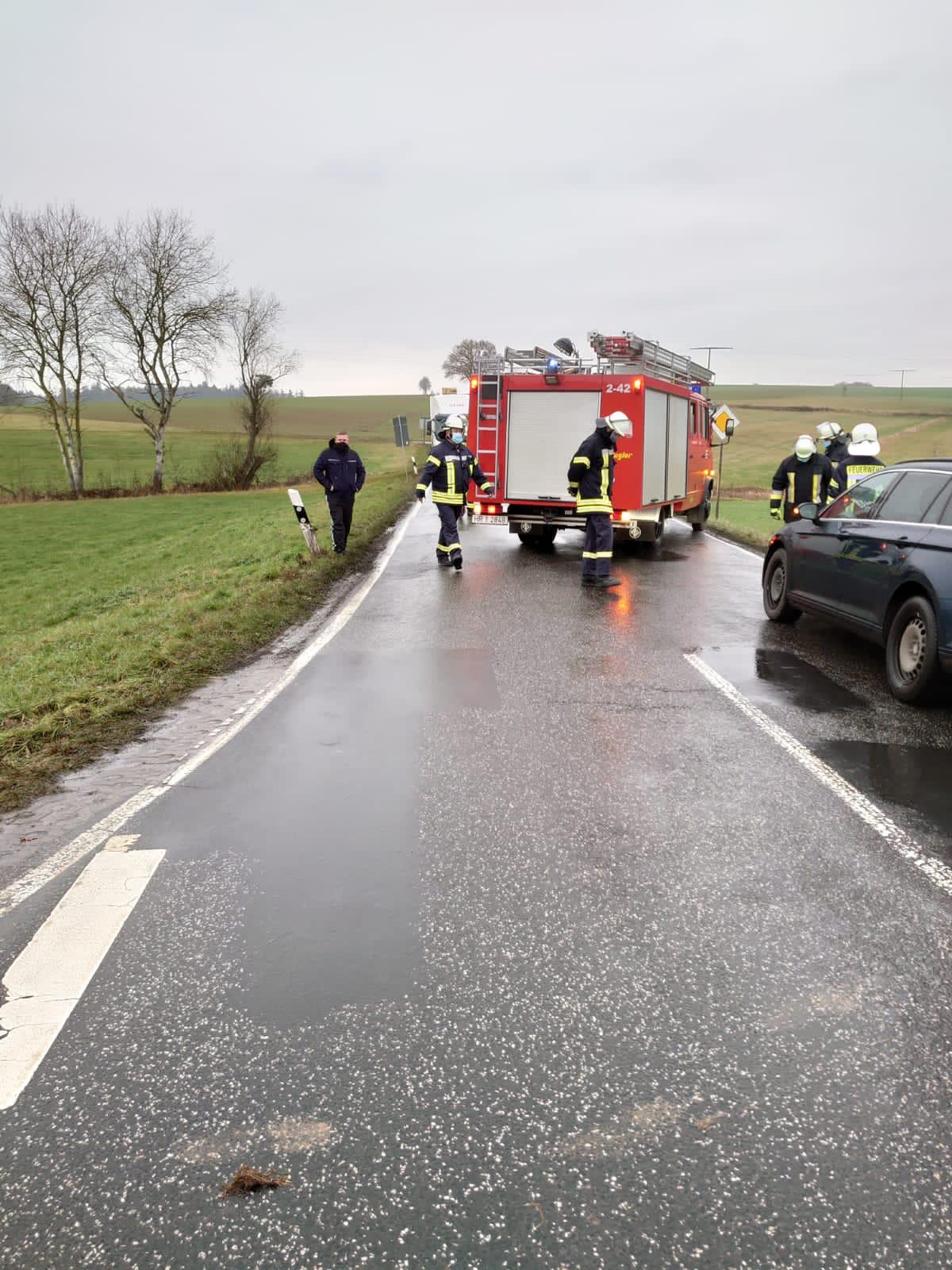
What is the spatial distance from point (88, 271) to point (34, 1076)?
149 feet

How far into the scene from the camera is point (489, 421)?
14.8m

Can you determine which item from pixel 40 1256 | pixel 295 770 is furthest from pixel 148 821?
pixel 40 1256

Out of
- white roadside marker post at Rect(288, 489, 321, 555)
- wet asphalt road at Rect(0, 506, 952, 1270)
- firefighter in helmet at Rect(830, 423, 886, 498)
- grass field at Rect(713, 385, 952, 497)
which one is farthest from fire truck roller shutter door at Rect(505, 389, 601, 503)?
grass field at Rect(713, 385, 952, 497)

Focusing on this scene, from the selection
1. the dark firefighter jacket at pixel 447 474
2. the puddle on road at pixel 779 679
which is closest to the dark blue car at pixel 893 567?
the puddle on road at pixel 779 679

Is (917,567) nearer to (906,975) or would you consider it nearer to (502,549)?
(906,975)

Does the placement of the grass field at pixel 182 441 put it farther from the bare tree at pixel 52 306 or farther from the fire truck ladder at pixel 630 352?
the fire truck ladder at pixel 630 352

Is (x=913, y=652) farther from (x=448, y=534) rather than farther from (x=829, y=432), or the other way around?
(x=829, y=432)

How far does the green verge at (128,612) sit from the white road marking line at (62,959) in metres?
1.31

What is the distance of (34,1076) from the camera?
8.43 feet

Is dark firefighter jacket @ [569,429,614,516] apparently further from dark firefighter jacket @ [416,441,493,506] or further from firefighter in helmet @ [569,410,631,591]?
dark firefighter jacket @ [416,441,493,506]

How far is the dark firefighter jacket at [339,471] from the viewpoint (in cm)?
1337

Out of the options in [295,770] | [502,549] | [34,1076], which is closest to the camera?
[34,1076]

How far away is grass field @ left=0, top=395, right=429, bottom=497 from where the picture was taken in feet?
158

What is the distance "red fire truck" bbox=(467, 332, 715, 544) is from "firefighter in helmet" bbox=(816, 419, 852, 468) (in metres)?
2.56
